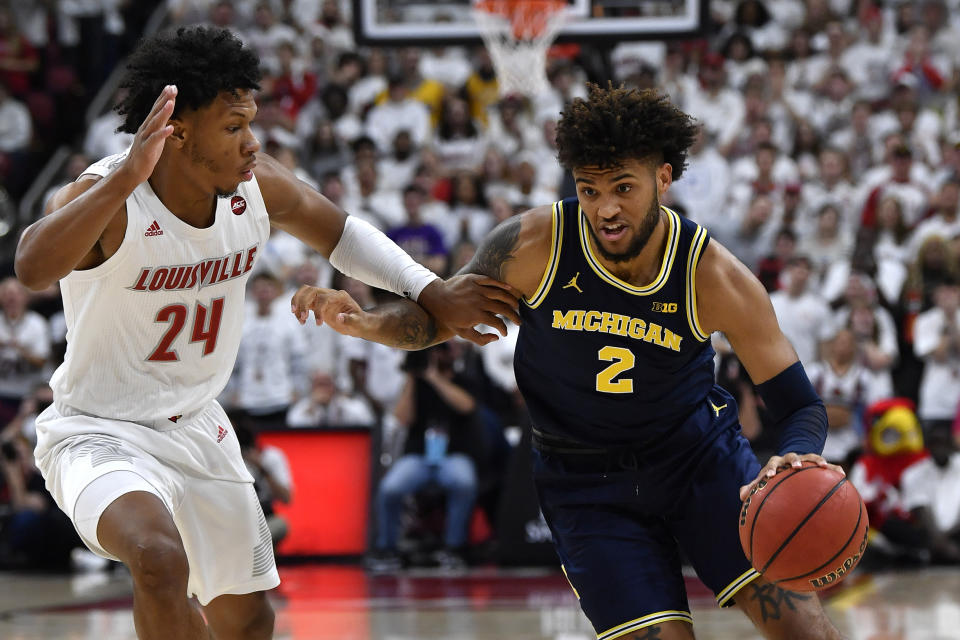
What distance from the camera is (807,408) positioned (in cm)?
400

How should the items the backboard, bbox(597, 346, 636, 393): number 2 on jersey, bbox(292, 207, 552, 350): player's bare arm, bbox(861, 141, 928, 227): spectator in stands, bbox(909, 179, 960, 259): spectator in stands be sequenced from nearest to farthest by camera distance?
bbox(597, 346, 636, 393): number 2 on jersey < bbox(292, 207, 552, 350): player's bare arm < the backboard < bbox(909, 179, 960, 259): spectator in stands < bbox(861, 141, 928, 227): spectator in stands

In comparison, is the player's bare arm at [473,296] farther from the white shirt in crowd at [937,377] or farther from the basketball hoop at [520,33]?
the white shirt in crowd at [937,377]

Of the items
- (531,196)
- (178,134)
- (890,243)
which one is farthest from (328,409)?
(178,134)

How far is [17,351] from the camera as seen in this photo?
10.8 meters

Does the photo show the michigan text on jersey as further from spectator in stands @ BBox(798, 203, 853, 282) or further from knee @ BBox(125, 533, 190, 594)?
spectator in stands @ BBox(798, 203, 853, 282)

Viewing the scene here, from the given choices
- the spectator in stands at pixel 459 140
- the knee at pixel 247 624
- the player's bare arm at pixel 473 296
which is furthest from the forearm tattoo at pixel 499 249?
the spectator in stands at pixel 459 140

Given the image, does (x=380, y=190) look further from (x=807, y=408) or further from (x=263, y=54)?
(x=807, y=408)

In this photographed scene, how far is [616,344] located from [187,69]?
1.64m

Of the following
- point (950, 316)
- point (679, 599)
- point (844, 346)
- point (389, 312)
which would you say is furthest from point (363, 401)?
point (679, 599)

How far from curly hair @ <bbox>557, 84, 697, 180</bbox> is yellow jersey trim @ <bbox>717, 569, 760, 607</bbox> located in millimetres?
1340

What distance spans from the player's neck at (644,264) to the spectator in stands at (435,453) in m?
5.69

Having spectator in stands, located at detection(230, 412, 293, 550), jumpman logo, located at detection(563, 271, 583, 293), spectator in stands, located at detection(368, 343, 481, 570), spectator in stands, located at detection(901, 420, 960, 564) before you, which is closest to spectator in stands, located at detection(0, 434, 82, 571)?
spectator in stands, located at detection(230, 412, 293, 550)

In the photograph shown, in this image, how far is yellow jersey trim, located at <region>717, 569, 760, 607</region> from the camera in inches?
157

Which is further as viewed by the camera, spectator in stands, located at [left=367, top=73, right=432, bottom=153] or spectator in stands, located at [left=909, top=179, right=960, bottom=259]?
spectator in stands, located at [left=367, top=73, right=432, bottom=153]
